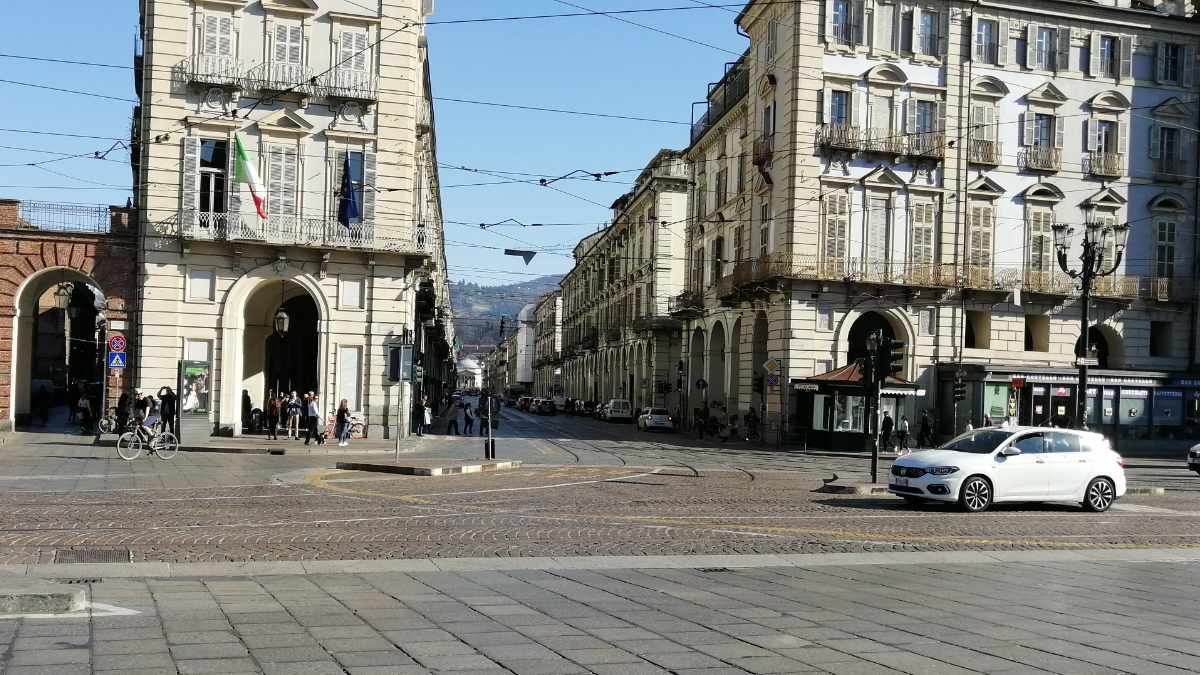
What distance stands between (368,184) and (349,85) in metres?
3.25

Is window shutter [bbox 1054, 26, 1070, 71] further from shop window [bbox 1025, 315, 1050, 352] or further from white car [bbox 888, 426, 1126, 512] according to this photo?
white car [bbox 888, 426, 1126, 512]

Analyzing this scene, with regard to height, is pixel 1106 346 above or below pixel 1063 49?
below

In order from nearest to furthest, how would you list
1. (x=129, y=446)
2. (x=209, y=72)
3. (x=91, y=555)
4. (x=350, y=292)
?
(x=91, y=555)
(x=129, y=446)
(x=209, y=72)
(x=350, y=292)

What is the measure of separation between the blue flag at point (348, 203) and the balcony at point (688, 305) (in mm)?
23407

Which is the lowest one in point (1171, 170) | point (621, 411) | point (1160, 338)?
point (621, 411)

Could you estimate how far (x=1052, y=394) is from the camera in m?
43.1

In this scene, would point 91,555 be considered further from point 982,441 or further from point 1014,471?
point 1014,471

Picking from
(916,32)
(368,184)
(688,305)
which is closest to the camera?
(368,184)

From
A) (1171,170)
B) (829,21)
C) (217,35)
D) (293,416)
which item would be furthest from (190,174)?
(1171,170)

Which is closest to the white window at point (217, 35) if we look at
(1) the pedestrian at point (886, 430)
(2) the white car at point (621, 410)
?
(1) the pedestrian at point (886, 430)

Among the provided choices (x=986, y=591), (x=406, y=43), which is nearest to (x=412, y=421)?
(x=406, y=43)

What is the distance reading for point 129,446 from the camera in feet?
90.0

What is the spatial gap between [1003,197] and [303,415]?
1103 inches

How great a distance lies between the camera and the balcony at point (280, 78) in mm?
36281
